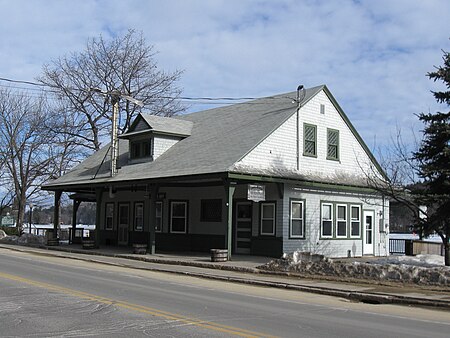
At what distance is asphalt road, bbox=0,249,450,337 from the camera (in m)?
8.52

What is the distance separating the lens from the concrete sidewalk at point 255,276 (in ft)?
44.3

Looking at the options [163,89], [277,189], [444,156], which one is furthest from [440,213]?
[163,89]

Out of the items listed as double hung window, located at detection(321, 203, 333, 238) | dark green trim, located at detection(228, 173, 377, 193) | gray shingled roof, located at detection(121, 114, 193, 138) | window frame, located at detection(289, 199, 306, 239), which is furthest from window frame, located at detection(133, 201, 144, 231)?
double hung window, located at detection(321, 203, 333, 238)

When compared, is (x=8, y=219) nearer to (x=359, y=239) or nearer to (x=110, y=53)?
(x=110, y=53)

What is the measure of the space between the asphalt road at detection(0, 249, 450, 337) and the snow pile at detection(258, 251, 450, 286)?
315cm

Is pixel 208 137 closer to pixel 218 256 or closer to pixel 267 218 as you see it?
pixel 267 218

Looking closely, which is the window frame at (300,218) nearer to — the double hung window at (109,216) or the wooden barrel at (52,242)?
the double hung window at (109,216)

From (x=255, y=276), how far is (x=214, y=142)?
31.0 ft

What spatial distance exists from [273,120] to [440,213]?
346 inches

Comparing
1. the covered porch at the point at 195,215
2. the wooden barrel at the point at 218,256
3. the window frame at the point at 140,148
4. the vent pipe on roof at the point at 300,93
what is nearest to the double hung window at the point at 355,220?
the covered porch at the point at 195,215

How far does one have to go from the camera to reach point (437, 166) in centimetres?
1873

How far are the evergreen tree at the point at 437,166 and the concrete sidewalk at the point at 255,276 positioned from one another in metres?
4.34

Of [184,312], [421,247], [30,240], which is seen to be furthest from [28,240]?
[184,312]

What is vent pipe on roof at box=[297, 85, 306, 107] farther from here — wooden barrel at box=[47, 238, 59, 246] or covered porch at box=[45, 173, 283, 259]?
wooden barrel at box=[47, 238, 59, 246]
